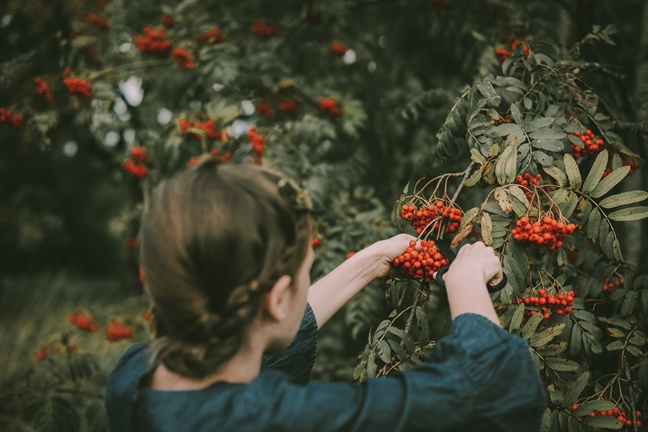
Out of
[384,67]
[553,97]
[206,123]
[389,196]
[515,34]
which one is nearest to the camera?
[553,97]

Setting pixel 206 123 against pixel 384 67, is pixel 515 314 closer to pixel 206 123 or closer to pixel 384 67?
pixel 206 123

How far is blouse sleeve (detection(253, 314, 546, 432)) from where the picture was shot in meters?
0.99

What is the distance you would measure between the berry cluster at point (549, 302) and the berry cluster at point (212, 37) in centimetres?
237

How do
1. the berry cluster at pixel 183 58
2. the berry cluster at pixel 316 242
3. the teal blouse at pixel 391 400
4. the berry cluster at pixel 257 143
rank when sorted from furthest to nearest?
the berry cluster at pixel 183 58, the berry cluster at pixel 257 143, the berry cluster at pixel 316 242, the teal blouse at pixel 391 400

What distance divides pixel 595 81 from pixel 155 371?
2.57 meters

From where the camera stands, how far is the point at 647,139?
2125 millimetres

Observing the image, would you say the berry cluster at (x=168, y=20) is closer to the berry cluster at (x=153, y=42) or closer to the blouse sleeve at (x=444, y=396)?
the berry cluster at (x=153, y=42)

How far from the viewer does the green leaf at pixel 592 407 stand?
1380 mm

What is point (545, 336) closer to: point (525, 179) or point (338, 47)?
point (525, 179)

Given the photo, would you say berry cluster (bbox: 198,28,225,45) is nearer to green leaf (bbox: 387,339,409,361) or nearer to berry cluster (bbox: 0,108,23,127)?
berry cluster (bbox: 0,108,23,127)

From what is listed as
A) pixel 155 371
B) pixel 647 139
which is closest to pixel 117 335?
pixel 155 371

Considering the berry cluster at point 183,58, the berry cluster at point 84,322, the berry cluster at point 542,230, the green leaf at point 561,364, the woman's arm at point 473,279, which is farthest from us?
the berry cluster at point 84,322

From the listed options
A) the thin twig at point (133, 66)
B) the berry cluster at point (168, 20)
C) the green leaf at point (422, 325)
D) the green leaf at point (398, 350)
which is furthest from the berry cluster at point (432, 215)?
the berry cluster at point (168, 20)

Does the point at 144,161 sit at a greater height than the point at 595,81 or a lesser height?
lesser
